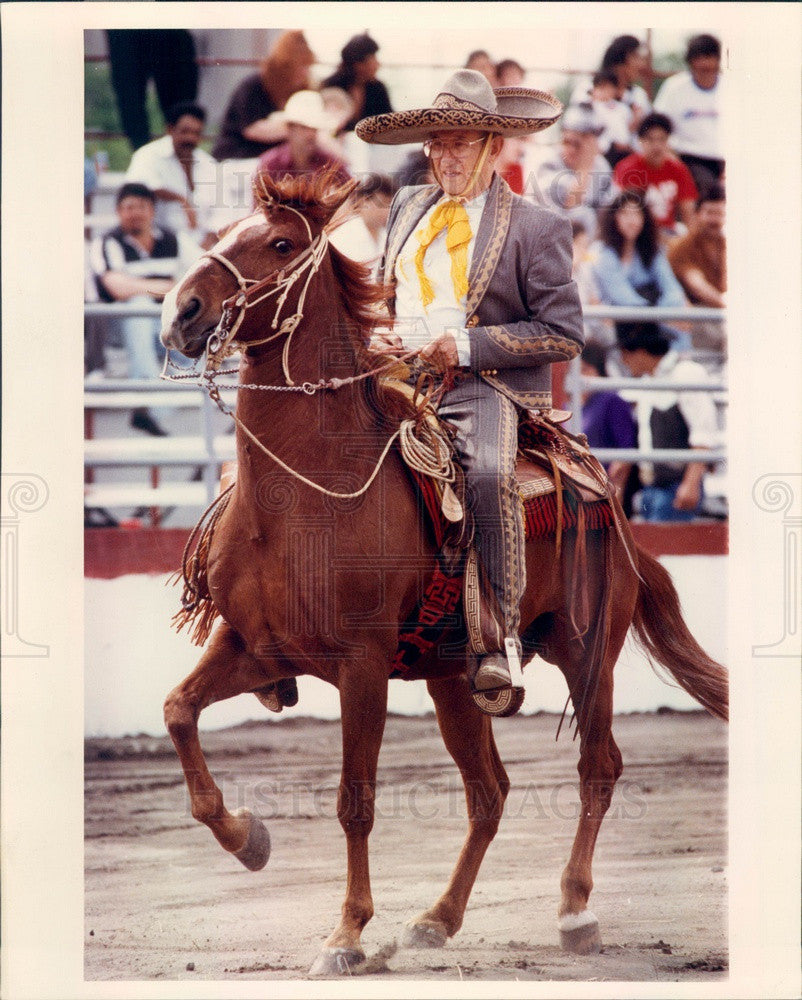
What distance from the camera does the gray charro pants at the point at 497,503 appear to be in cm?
551

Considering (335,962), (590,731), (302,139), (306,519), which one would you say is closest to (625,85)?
(302,139)

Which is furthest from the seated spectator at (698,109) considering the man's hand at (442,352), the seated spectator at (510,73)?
the man's hand at (442,352)

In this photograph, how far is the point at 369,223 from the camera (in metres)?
6.75

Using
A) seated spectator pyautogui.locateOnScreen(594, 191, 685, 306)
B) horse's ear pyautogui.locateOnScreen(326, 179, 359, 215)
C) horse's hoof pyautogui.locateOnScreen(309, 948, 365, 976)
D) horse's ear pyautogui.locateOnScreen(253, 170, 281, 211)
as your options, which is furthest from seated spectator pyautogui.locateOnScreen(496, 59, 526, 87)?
horse's hoof pyautogui.locateOnScreen(309, 948, 365, 976)

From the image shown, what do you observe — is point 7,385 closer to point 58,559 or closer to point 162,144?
point 58,559

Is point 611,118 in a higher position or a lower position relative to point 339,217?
higher

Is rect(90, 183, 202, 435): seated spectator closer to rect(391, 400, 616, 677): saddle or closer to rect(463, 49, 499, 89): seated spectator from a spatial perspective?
rect(463, 49, 499, 89): seated spectator

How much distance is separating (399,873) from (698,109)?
137 inches

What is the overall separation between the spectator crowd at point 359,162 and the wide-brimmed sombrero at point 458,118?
357mm

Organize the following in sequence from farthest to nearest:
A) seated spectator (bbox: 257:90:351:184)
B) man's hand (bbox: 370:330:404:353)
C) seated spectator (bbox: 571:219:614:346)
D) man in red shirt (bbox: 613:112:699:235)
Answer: seated spectator (bbox: 571:219:614:346), man in red shirt (bbox: 613:112:699:235), seated spectator (bbox: 257:90:351:184), man's hand (bbox: 370:330:404:353)

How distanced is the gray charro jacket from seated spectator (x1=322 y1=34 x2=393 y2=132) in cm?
99

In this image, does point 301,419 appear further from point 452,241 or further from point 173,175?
point 173,175

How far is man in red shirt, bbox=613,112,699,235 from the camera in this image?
23.2 feet

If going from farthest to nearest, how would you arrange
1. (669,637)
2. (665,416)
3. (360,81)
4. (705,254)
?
(665,416), (705,254), (360,81), (669,637)
